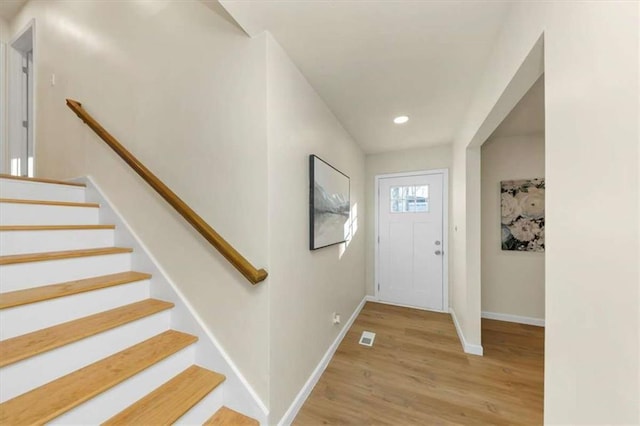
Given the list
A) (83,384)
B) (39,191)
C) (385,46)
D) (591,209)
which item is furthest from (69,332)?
(385,46)

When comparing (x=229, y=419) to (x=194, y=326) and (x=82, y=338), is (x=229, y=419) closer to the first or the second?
(x=194, y=326)

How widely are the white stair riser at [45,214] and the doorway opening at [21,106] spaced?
175 centimetres

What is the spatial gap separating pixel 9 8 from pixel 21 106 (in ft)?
3.56

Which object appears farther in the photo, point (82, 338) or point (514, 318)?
point (514, 318)

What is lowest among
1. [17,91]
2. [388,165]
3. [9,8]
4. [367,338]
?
[367,338]

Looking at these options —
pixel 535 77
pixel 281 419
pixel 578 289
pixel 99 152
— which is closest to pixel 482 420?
pixel 281 419

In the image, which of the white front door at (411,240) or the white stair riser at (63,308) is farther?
the white front door at (411,240)

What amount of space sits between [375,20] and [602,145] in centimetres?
120

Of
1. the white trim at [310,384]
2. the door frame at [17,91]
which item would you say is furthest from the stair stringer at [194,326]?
the door frame at [17,91]

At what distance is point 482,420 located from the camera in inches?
65.1

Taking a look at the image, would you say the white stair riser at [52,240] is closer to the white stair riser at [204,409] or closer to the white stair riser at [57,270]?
the white stair riser at [57,270]

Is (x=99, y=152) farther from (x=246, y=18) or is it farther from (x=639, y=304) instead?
(x=639, y=304)

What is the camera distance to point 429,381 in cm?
203

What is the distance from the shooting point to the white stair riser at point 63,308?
1.12 metres
